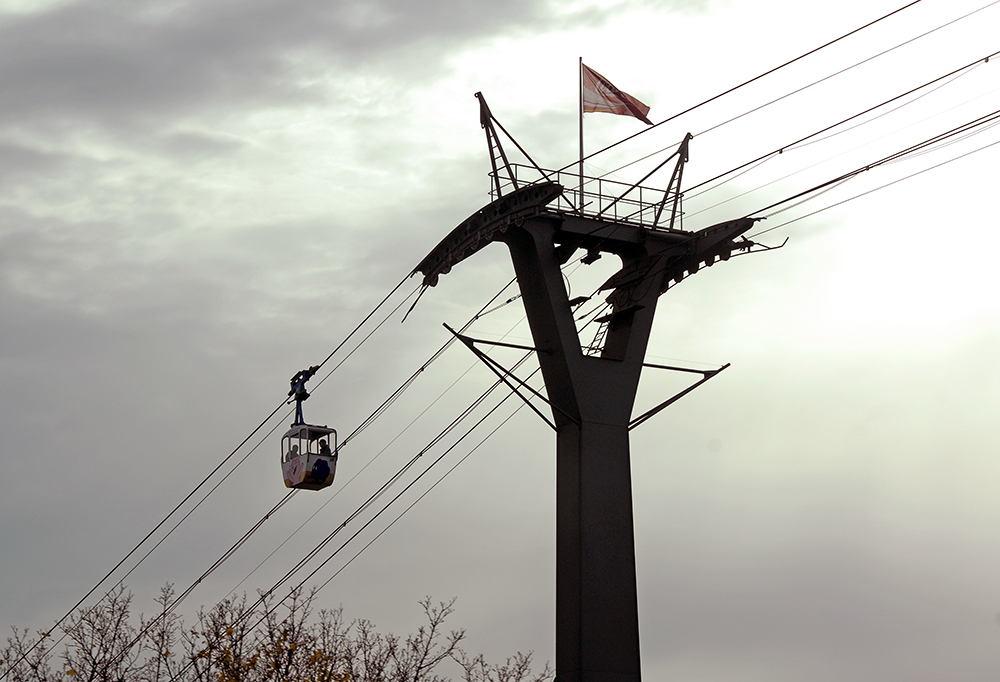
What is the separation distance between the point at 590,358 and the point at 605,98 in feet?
28.3

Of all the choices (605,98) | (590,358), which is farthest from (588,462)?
(605,98)

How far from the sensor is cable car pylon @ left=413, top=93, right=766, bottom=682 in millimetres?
39812

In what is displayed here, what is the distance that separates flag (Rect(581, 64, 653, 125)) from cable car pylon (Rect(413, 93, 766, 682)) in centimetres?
271

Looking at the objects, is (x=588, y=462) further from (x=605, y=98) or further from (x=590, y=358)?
(x=605, y=98)

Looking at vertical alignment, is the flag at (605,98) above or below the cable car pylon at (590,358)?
above

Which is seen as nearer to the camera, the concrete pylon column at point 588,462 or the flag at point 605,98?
the concrete pylon column at point 588,462

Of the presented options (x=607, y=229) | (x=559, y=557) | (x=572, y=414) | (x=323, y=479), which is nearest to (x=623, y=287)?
(x=607, y=229)

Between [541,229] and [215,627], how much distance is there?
1668 cm

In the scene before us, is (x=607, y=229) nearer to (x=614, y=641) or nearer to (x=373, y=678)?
(x=614, y=641)

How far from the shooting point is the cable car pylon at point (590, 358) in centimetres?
3981

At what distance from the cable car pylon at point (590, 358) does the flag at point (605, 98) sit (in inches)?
107

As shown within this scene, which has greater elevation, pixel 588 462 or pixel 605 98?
pixel 605 98

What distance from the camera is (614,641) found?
1559 inches

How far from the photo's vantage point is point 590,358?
42.6m
